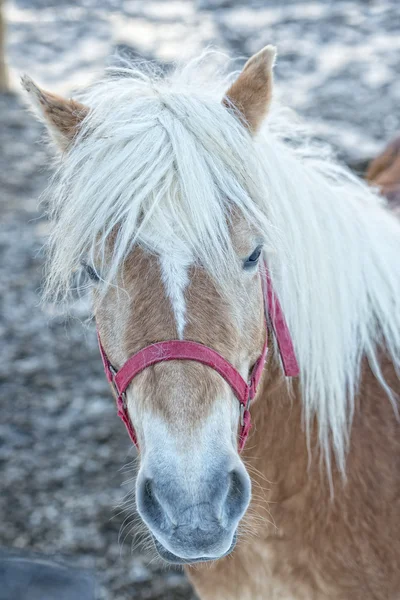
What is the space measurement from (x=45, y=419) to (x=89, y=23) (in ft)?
19.8

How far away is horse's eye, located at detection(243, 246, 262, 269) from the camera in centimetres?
152

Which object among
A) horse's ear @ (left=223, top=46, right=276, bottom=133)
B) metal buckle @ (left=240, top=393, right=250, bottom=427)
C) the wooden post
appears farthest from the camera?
the wooden post

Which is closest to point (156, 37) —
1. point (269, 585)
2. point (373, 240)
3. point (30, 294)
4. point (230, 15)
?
point (230, 15)

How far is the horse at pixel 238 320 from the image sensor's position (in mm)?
1337

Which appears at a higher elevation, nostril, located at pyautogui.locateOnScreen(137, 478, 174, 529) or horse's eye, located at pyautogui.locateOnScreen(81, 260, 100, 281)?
horse's eye, located at pyautogui.locateOnScreen(81, 260, 100, 281)

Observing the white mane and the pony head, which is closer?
the pony head

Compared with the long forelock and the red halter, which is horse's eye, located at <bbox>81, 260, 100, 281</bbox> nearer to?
the long forelock

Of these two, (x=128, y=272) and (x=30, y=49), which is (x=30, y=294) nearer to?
(x=128, y=272)

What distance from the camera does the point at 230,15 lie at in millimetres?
7875

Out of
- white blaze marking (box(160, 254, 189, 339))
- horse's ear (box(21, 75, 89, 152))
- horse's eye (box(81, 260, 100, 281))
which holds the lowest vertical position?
horse's eye (box(81, 260, 100, 281))

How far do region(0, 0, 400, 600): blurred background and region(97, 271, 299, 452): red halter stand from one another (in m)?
0.35

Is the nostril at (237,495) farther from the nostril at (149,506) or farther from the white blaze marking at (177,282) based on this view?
the white blaze marking at (177,282)

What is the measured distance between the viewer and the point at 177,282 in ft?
4.64

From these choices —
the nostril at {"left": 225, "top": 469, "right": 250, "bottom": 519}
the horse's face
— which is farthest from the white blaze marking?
the nostril at {"left": 225, "top": 469, "right": 250, "bottom": 519}
